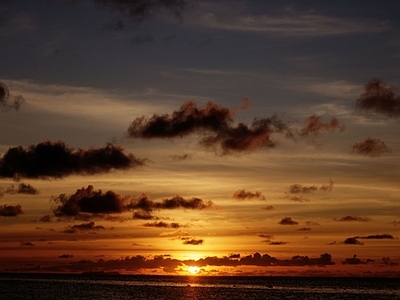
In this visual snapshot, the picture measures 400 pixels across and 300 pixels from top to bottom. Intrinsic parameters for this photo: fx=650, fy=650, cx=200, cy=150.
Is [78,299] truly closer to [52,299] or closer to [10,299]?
[52,299]

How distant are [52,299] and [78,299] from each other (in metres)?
7.66

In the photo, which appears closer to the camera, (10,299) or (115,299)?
(10,299)

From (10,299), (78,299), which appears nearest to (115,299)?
(78,299)

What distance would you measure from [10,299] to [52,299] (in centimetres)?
1247

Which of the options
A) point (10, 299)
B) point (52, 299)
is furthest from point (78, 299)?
point (10, 299)

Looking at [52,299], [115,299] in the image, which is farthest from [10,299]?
[115,299]

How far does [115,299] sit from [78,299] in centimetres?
1157

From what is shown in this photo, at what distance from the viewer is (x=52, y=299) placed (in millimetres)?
191000

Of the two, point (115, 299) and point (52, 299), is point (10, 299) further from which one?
point (115, 299)

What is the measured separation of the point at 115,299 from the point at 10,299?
1243 inches

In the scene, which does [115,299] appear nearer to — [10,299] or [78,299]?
[78,299]

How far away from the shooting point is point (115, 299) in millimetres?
198750
